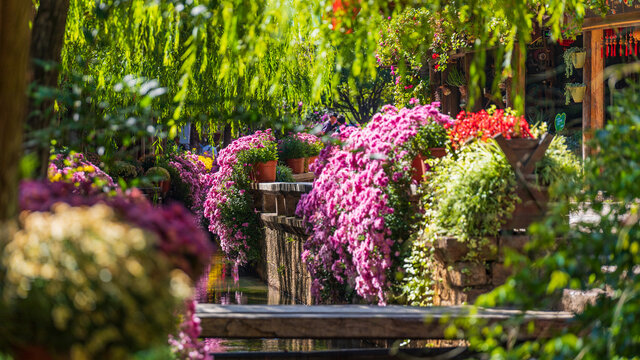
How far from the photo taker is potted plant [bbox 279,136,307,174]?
15469 millimetres

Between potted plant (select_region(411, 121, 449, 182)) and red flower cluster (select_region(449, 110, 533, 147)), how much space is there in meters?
0.26

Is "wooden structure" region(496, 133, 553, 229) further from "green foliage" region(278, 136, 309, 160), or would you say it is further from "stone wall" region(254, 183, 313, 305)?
"green foliage" region(278, 136, 309, 160)

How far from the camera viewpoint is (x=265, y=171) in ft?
47.1

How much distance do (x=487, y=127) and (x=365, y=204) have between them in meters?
1.45

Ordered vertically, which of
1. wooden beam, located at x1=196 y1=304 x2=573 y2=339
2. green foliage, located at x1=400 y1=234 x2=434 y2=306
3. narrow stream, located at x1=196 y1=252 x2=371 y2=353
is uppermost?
green foliage, located at x1=400 y1=234 x2=434 y2=306

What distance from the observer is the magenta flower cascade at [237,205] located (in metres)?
14.4

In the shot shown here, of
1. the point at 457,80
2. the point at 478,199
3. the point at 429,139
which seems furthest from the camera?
the point at 457,80

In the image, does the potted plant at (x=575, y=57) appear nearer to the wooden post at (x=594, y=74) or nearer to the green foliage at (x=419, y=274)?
the wooden post at (x=594, y=74)

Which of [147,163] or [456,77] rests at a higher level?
[456,77]

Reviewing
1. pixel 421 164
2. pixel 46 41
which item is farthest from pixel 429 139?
pixel 46 41

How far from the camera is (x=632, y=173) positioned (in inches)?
133

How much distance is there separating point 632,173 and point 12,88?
244 centimetres

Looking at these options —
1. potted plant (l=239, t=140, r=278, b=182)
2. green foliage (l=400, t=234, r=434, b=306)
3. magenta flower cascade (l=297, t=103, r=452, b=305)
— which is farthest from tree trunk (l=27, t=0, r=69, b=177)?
potted plant (l=239, t=140, r=278, b=182)

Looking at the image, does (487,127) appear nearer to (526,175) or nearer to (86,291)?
(526,175)
